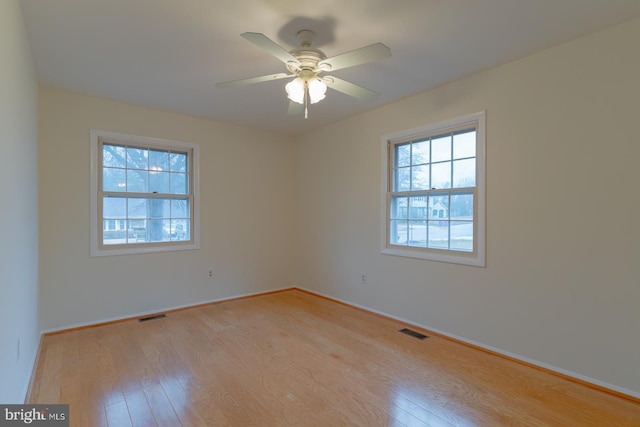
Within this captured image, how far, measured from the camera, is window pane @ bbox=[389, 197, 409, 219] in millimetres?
3767

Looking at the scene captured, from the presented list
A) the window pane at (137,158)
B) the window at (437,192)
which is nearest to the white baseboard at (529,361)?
the window at (437,192)

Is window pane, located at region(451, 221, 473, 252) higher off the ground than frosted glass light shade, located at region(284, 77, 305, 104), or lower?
lower

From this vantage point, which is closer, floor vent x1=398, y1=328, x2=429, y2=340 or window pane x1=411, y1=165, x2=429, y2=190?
floor vent x1=398, y1=328, x2=429, y2=340

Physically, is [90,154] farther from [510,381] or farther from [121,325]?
[510,381]

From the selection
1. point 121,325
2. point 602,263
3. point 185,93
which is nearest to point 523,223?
point 602,263

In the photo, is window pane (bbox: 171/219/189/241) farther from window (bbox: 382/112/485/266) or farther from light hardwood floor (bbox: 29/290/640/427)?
window (bbox: 382/112/485/266)

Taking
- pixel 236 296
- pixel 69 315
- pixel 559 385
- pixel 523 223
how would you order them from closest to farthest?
1. pixel 559 385
2. pixel 523 223
3. pixel 69 315
4. pixel 236 296

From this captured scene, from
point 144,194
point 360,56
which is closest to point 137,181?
point 144,194

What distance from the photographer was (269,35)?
234 centimetres

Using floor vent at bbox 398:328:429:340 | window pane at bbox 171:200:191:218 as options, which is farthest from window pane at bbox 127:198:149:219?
floor vent at bbox 398:328:429:340

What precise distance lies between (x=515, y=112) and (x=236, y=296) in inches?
160

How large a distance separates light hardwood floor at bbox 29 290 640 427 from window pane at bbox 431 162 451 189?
5.27 ft

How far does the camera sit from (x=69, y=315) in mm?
3412

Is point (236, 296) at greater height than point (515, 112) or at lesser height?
lesser
